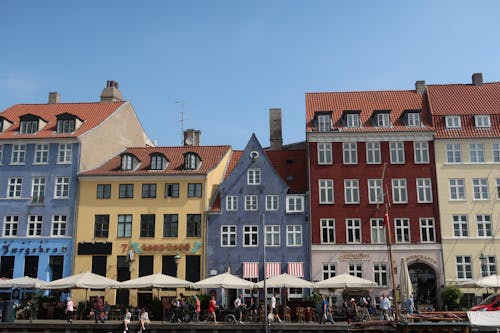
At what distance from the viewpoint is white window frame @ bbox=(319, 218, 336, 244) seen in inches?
1758

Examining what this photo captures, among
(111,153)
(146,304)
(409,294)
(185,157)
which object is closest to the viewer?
(409,294)

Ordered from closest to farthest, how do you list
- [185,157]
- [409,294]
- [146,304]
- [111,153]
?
[409,294] → [146,304] → [185,157] → [111,153]

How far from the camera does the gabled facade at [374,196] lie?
43969mm

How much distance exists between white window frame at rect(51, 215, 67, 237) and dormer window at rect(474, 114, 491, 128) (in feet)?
111

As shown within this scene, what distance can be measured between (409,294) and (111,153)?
28.5 meters

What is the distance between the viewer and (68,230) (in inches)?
1809

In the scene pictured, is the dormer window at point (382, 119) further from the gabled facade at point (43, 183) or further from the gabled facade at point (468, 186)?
the gabled facade at point (43, 183)

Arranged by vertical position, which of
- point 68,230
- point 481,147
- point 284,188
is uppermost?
point 481,147

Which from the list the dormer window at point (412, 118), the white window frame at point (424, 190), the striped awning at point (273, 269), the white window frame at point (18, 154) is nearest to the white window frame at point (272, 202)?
the striped awning at point (273, 269)

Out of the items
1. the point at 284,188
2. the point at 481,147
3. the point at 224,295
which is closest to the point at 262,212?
the point at 284,188

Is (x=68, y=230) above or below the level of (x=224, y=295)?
above

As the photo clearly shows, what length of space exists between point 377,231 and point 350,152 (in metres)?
6.58

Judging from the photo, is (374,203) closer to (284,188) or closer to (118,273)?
(284,188)

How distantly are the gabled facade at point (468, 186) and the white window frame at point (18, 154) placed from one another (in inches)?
1320
